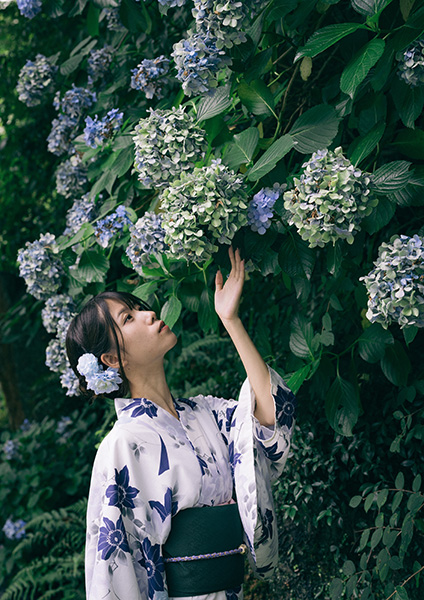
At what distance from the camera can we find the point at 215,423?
1.79 metres

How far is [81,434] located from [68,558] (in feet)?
3.65

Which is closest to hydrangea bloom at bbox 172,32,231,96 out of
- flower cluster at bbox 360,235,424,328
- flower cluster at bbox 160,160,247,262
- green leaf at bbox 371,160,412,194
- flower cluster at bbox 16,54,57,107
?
flower cluster at bbox 160,160,247,262

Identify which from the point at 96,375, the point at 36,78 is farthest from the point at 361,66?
the point at 36,78

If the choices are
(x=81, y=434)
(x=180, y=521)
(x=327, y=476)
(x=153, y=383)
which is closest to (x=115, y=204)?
(x=153, y=383)

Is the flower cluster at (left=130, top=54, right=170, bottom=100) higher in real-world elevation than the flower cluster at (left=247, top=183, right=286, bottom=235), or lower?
higher

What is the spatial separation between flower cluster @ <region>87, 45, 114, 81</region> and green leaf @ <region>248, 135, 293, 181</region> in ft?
4.33

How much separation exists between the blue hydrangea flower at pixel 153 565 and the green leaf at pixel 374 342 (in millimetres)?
773

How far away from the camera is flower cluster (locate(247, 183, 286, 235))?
1550 millimetres

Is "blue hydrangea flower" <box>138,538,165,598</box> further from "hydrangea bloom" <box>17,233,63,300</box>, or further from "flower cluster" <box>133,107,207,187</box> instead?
"hydrangea bloom" <box>17,233,63,300</box>

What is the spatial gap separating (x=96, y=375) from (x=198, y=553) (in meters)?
0.49

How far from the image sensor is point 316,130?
59.8 inches

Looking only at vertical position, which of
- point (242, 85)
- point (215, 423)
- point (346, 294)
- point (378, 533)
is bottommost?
point (378, 533)

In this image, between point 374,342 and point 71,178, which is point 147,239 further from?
point 71,178

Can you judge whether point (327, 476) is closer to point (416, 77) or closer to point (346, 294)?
point (346, 294)
